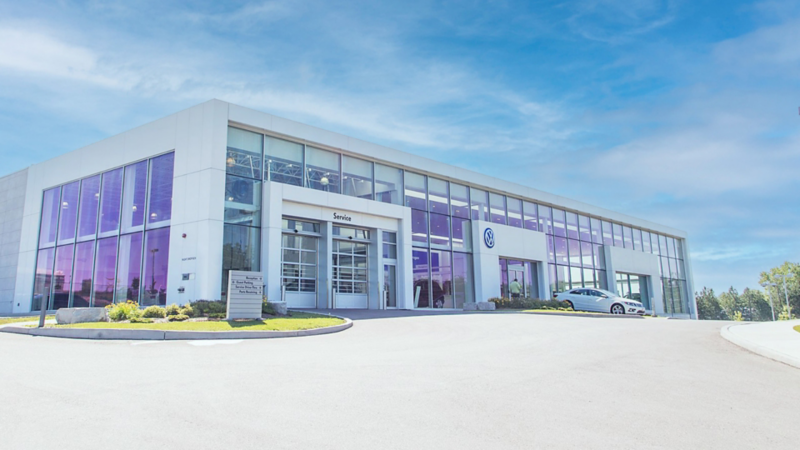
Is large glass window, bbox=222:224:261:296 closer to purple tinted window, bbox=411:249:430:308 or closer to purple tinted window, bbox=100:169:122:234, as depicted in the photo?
purple tinted window, bbox=100:169:122:234

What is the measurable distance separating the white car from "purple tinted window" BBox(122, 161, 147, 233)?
22.2 meters

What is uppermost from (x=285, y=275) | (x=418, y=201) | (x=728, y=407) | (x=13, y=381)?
(x=418, y=201)

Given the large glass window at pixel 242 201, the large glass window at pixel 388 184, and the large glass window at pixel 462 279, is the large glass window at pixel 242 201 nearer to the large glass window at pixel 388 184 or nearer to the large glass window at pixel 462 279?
the large glass window at pixel 388 184

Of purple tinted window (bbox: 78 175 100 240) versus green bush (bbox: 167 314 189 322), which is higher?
purple tinted window (bbox: 78 175 100 240)

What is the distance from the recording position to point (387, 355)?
9906 mm

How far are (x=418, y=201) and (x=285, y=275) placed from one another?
9.37 m

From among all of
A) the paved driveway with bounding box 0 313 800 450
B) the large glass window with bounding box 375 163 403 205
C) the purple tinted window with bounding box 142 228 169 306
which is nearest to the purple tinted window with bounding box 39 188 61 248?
the purple tinted window with bounding box 142 228 169 306

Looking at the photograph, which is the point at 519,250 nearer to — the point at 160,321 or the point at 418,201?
the point at 418,201

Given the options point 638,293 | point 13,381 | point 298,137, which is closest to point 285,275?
point 298,137

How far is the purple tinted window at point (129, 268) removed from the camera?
878 inches

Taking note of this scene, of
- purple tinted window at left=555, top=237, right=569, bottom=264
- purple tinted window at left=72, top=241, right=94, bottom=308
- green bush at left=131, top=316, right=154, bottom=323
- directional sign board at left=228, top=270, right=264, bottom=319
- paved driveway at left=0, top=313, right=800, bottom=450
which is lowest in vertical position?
paved driveway at left=0, top=313, right=800, bottom=450

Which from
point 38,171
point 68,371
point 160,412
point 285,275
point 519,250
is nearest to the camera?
point 160,412

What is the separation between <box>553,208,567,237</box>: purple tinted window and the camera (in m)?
39.8

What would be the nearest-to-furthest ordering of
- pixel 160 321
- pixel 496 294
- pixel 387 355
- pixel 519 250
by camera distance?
pixel 387 355, pixel 160 321, pixel 496 294, pixel 519 250
